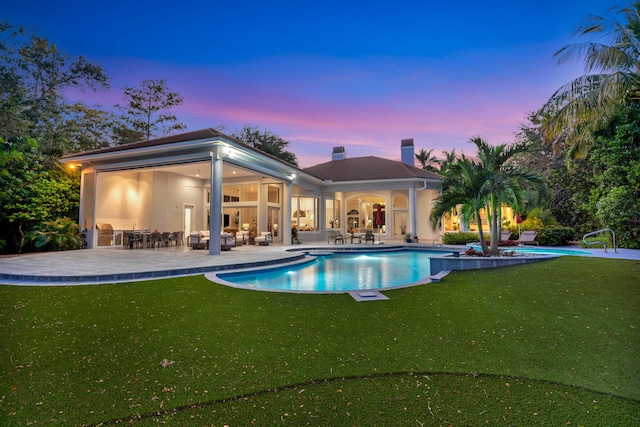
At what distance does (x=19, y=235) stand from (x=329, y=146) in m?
21.7

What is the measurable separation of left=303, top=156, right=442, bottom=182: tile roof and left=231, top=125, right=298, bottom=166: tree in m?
7.38

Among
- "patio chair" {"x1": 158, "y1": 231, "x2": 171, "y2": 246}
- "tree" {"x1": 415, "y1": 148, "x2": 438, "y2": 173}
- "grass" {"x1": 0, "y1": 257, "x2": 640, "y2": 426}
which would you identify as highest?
"tree" {"x1": 415, "y1": 148, "x2": 438, "y2": 173}

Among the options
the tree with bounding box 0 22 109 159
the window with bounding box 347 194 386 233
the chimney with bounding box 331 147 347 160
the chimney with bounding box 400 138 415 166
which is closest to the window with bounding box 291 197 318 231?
the window with bounding box 347 194 386 233

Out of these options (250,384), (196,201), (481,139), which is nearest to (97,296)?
(250,384)

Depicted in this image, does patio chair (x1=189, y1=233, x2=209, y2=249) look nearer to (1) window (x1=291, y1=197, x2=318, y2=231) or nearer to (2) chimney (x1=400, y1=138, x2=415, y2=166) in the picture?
(1) window (x1=291, y1=197, x2=318, y2=231)

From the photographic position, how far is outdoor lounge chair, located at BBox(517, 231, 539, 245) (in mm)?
16495

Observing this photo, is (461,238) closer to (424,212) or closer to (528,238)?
(528,238)

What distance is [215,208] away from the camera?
11.7 meters

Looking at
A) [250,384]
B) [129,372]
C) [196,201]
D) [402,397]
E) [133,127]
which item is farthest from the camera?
[133,127]

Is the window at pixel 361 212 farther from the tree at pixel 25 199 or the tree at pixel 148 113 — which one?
the tree at pixel 148 113

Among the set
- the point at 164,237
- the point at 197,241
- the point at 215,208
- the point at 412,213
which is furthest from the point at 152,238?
the point at 412,213

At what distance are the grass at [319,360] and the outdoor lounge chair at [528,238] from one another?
12421mm

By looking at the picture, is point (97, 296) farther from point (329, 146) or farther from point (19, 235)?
point (329, 146)

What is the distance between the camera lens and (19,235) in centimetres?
1258
